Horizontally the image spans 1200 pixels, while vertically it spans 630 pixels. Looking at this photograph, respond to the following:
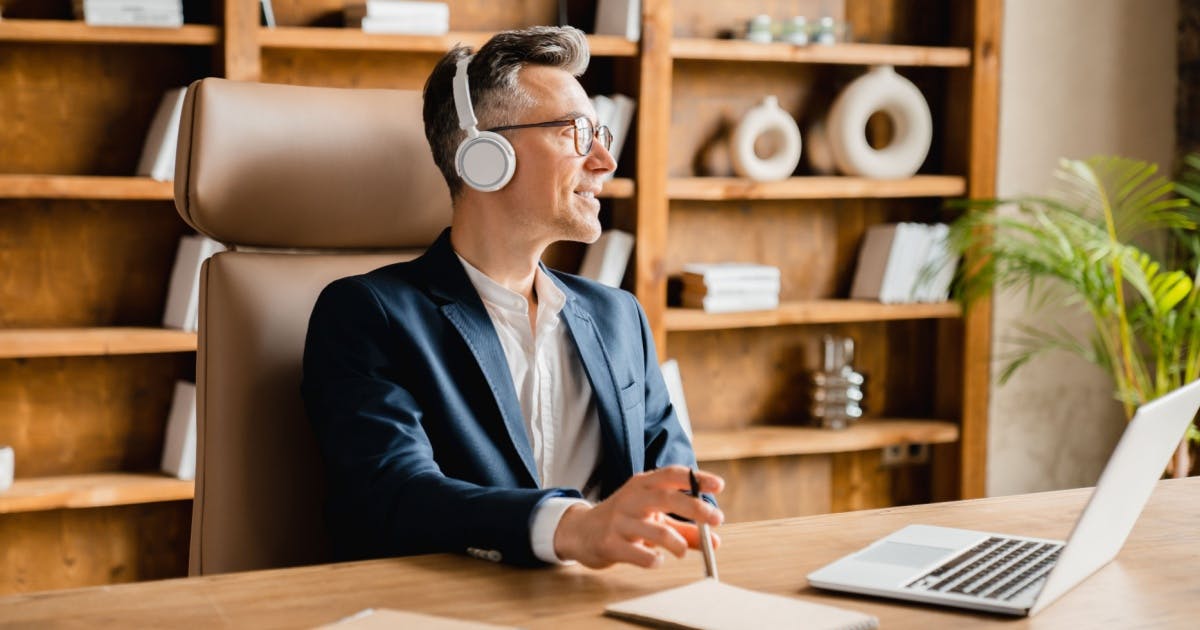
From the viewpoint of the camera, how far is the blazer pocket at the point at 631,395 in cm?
171

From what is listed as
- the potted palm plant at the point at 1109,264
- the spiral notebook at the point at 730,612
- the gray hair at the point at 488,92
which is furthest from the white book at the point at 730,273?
the spiral notebook at the point at 730,612

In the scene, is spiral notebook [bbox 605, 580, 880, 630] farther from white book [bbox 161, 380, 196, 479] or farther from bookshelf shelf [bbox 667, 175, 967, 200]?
bookshelf shelf [bbox 667, 175, 967, 200]

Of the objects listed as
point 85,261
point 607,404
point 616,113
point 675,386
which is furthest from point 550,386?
point 85,261

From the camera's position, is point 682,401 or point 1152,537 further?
point 682,401

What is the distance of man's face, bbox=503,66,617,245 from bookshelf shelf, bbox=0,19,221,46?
1.20 meters

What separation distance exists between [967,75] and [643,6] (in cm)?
91

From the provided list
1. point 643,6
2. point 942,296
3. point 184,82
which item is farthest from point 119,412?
point 942,296

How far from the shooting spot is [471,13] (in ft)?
10.2

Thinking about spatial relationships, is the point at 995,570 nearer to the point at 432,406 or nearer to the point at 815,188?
the point at 432,406

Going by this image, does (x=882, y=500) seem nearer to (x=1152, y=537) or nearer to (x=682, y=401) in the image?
(x=682, y=401)

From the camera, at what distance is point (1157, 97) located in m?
3.59

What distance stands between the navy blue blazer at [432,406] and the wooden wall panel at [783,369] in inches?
63.3

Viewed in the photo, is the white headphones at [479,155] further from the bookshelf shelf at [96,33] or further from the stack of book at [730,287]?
the stack of book at [730,287]

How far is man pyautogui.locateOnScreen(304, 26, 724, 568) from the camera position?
51.8 inches
